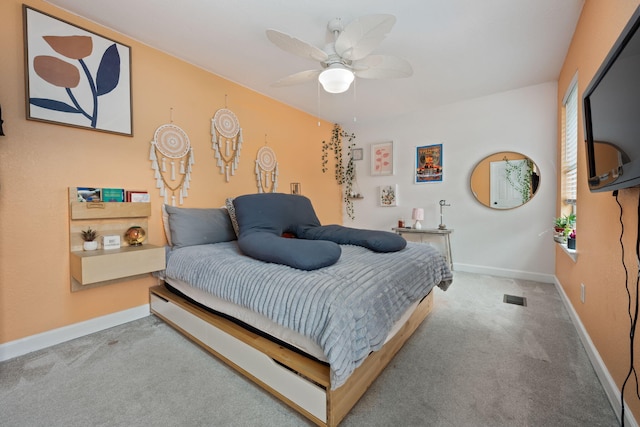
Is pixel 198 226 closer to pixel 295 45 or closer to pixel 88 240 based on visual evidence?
pixel 88 240

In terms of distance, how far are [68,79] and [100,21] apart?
0.55m

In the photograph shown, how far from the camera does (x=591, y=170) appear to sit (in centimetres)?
136

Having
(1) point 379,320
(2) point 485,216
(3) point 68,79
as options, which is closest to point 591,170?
(1) point 379,320

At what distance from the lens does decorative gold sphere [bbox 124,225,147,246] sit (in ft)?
7.25

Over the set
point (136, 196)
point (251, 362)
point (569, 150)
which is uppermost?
point (569, 150)

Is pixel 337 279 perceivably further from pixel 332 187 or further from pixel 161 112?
pixel 332 187

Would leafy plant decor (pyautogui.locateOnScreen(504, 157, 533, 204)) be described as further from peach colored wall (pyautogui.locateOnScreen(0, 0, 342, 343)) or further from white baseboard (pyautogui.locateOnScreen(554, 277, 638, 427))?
peach colored wall (pyautogui.locateOnScreen(0, 0, 342, 343))

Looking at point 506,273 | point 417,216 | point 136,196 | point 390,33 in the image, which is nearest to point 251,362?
point 136,196

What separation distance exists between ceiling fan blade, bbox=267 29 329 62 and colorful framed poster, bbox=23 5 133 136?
1.44 meters

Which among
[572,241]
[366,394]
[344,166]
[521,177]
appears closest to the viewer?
[366,394]

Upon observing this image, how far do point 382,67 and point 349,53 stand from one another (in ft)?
1.05

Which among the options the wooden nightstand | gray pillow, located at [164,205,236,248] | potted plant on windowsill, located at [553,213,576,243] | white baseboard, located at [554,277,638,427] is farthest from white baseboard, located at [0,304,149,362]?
potted plant on windowsill, located at [553,213,576,243]

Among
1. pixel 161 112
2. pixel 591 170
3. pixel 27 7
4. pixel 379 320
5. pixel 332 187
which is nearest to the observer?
pixel 379 320

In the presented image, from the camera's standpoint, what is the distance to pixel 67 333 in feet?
6.43
